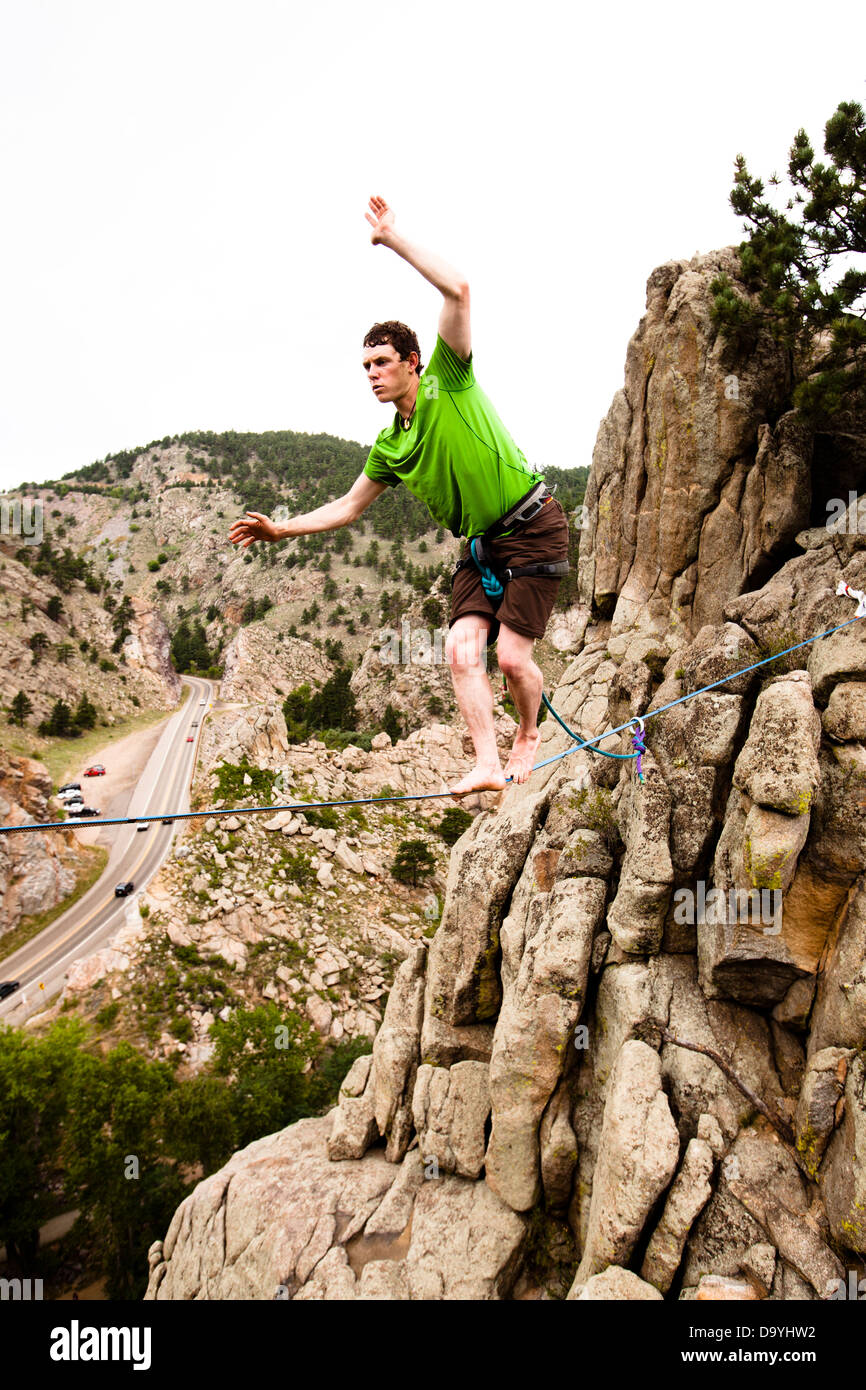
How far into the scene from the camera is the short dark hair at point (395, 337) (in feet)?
14.4

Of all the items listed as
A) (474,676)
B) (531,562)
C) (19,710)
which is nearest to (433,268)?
(531,562)

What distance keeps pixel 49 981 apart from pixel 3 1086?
10887 mm

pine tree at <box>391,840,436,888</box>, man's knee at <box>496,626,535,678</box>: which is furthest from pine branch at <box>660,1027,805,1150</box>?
pine tree at <box>391,840,436,888</box>

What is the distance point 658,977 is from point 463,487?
1063 cm

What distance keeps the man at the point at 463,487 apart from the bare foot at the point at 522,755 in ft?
2.09

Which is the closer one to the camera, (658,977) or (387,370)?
(387,370)

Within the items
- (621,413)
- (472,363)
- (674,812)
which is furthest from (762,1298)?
(621,413)

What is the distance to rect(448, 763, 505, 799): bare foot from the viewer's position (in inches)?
217

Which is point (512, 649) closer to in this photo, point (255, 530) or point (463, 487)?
point (463, 487)

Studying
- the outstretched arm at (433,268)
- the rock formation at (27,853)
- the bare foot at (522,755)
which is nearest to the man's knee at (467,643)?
the bare foot at (522,755)

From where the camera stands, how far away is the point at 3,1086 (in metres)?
23.8

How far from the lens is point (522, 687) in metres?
5.43

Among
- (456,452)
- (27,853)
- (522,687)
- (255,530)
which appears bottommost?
(27,853)

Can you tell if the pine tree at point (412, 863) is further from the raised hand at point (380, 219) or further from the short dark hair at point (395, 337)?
the raised hand at point (380, 219)
